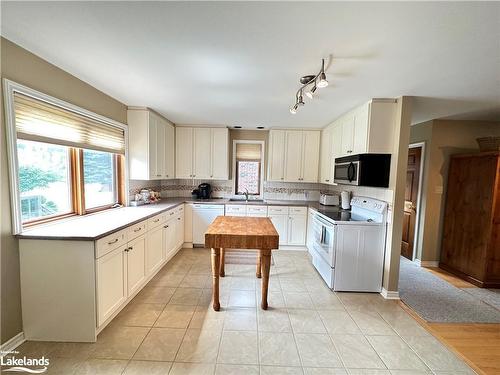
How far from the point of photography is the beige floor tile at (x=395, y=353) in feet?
5.68

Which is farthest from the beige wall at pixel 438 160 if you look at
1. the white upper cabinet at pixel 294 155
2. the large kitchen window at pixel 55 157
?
the large kitchen window at pixel 55 157

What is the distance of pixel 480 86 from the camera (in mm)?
2225

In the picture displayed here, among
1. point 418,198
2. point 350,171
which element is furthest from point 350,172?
point 418,198

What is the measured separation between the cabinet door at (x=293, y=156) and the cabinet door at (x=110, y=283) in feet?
10.5

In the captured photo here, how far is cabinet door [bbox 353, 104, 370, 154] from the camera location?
278 cm

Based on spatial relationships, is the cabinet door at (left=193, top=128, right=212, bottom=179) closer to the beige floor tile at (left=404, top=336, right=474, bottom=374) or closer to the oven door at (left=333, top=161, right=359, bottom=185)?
the oven door at (left=333, top=161, right=359, bottom=185)

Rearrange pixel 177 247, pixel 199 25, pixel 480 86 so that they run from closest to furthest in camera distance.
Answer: pixel 199 25
pixel 480 86
pixel 177 247

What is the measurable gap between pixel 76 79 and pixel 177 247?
275 cm

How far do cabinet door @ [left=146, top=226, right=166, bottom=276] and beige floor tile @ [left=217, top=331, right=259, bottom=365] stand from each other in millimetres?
1407

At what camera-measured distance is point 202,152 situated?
4551mm

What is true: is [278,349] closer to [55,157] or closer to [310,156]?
[55,157]

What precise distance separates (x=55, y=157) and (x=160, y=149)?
1.65m

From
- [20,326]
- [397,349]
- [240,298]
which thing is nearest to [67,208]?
[20,326]

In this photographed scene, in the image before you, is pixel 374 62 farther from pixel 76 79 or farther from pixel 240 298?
pixel 76 79
